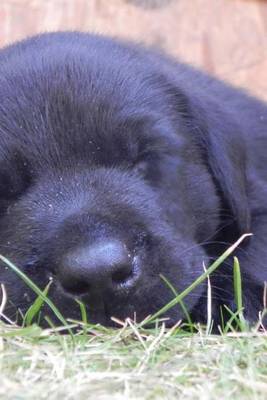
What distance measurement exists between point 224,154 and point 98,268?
31.6 inches

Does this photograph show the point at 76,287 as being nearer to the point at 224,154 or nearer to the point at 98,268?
the point at 98,268

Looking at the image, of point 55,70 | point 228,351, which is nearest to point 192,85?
point 55,70

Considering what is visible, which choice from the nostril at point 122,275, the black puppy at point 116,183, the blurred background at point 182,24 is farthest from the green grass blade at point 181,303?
the blurred background at point 182,24

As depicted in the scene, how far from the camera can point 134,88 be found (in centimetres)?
261

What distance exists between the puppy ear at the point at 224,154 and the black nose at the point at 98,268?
0.67m

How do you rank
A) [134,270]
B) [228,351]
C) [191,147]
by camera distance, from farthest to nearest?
1. [191,147]
2. [134,270]
3. [228,351]

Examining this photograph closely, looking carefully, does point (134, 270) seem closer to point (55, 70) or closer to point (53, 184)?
point (53, 184)

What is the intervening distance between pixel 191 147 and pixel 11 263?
0.77 m

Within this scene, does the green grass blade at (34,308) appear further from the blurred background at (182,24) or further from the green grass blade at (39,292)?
the blurred background at (182,24)

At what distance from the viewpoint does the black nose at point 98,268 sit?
2.08 metres

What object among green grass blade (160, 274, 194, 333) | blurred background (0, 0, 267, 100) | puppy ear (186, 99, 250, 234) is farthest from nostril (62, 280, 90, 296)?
blurred background (0, 0, 267, 100)

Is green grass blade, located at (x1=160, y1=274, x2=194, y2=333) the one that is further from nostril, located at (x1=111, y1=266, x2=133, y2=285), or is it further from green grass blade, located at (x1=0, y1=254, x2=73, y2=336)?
green grass blade, located at (x1=0, y1=254, x2=73, y2=336)

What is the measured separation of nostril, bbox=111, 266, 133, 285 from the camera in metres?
2.10

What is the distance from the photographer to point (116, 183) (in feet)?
7.78
